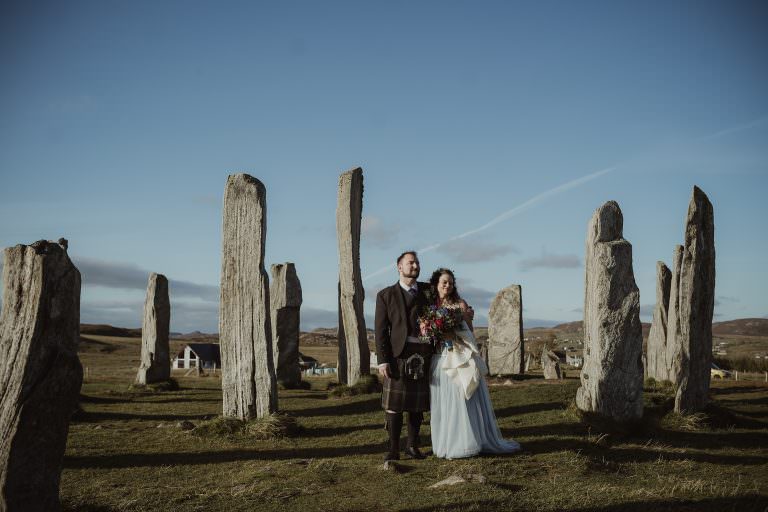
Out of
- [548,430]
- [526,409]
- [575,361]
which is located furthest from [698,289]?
[575,361]

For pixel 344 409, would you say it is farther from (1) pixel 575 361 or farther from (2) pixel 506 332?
(1) pixel 575 361

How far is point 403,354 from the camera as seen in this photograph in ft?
26.3

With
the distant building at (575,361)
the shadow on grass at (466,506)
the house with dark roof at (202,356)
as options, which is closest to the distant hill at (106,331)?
the house with dark roof at (202,356)

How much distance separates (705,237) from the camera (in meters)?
A: 11.2

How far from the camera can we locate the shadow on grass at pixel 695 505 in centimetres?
594

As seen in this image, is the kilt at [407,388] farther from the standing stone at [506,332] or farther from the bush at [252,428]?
the standing stone at [506,332]

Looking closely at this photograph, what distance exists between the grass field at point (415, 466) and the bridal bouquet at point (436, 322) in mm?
1432

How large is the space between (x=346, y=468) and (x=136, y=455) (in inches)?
114

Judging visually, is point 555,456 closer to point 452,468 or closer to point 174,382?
point 452,468

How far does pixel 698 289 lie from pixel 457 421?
5.39 m

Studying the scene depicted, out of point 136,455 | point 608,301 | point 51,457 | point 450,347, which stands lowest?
point 136,455

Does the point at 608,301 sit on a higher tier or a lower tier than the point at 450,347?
higher

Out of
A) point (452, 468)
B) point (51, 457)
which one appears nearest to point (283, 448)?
point (452, 468)

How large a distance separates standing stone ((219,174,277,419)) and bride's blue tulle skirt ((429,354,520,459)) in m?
3.09
